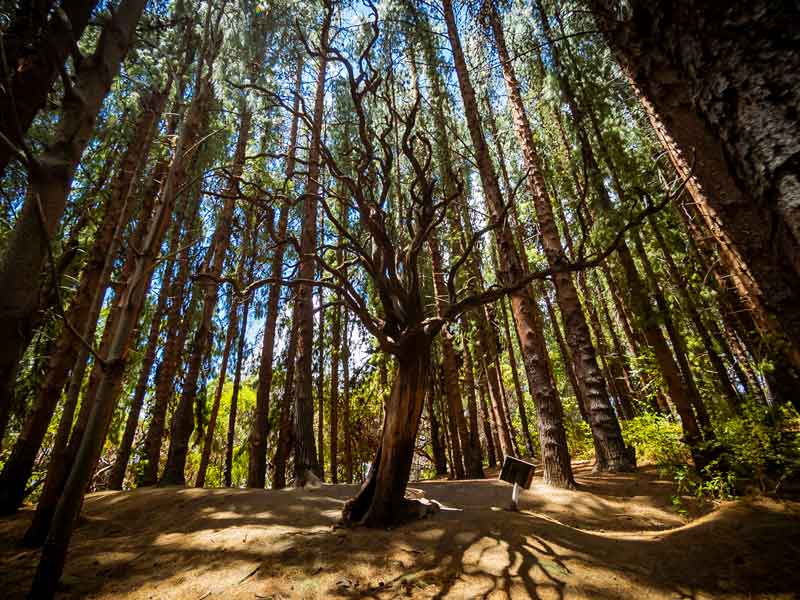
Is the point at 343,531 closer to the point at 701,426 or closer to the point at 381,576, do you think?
the point at 381,576

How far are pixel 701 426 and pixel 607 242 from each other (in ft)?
10.6

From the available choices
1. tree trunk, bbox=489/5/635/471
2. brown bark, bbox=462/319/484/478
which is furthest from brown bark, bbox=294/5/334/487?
tree trunk, bbox=489/5/635/471

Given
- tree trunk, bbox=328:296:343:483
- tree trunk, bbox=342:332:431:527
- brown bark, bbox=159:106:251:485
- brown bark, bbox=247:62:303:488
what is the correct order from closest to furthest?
tree trunk, bbox=342:332:431:527
brown bark, bbox=159:106:251:485
brown bark, bbox=247:62:303:488
tree trunk, bbox=328:296:343:483

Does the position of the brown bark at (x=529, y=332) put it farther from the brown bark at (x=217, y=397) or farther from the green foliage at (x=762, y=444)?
the brown bark at (x=217, y=397)

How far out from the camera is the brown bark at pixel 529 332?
18.9 ft

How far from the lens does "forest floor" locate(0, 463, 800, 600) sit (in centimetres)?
251

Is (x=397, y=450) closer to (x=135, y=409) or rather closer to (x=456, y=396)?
(x=456, y=396)

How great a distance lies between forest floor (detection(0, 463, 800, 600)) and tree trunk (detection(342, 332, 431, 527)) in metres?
0.23

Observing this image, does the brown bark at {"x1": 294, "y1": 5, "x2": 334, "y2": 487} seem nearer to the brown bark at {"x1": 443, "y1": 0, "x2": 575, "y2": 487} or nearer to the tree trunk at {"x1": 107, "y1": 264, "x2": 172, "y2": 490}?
the brown bark at {"x1": 443, "y1": 0, "x2": 575, "y2": 487}

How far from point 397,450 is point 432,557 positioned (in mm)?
1019

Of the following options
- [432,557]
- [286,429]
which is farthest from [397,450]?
[286,429]

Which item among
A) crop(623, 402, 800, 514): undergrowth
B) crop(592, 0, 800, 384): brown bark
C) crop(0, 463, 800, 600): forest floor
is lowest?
crop(0, 463, 800, 600): forest floor

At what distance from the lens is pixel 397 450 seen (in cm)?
381

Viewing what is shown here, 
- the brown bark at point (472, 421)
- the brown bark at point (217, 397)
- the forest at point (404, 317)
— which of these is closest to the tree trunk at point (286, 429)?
the forest at point (404, 317)
